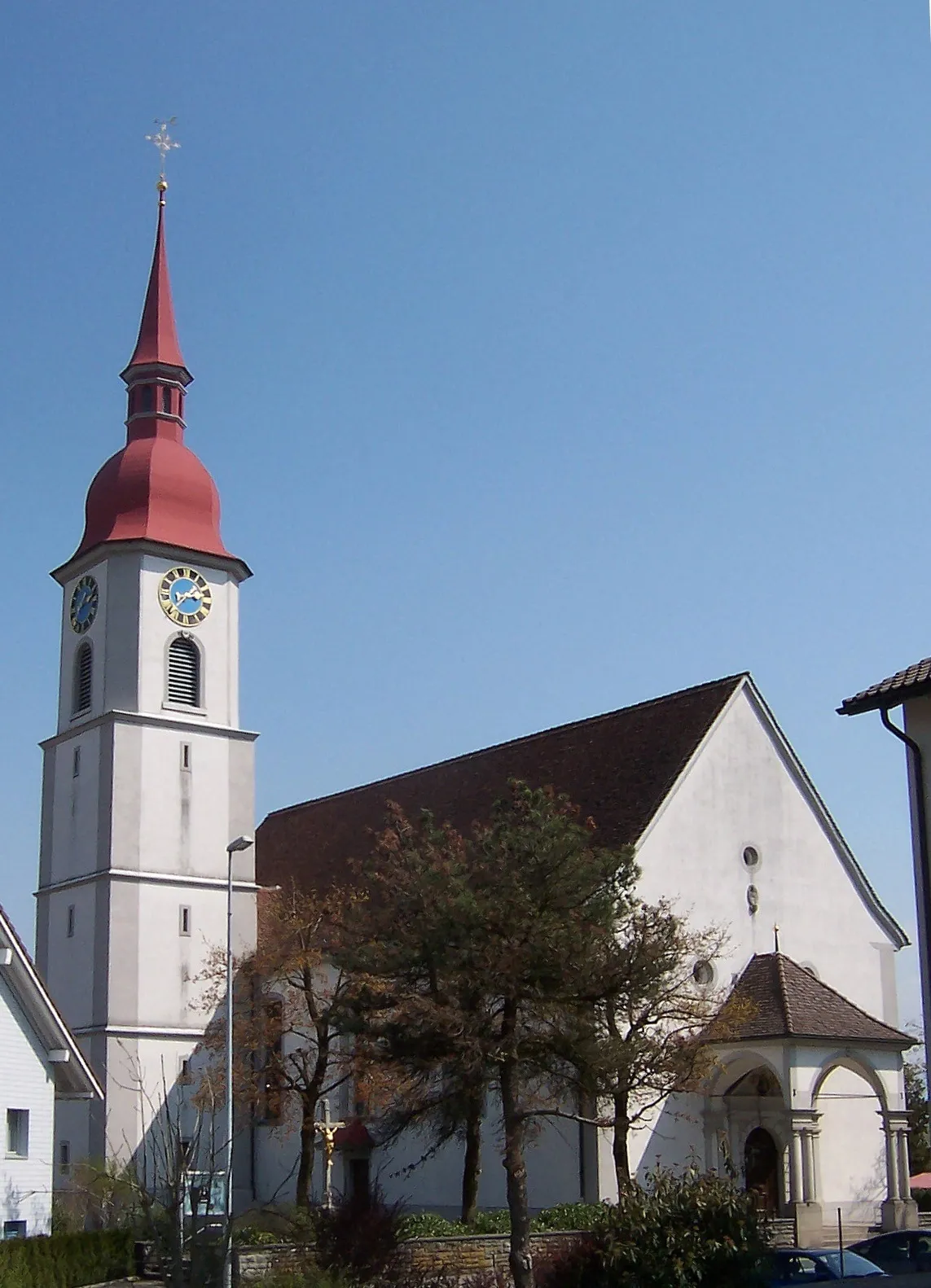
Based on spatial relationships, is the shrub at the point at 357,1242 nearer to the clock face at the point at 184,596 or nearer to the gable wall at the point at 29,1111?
the gable wall at the point at 29,1111

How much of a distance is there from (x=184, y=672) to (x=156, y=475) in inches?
231

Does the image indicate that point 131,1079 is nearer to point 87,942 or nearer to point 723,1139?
point 87,942

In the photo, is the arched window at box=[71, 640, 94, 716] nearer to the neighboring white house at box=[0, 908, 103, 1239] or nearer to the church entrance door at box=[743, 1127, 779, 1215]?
the neighboring white house at box=[0, 908, 103, 1239]

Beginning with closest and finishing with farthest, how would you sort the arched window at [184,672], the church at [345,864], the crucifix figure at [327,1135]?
the church at [345,864] → the crucifix figure at [327,1135] → the arched window at [184,672]

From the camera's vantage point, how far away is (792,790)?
44.2m

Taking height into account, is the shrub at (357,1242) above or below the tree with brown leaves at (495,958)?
below

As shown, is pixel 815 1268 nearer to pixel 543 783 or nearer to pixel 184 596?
pixel 543 783

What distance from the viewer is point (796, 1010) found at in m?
38.8

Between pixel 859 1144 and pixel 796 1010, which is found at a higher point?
pixel 796 1010

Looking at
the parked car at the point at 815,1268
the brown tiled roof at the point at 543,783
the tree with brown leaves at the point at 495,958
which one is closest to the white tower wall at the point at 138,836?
the brown tiled roof at the point at 543,783

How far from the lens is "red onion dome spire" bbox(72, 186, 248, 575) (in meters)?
49.3

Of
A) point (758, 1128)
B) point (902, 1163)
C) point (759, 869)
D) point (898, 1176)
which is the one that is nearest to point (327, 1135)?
point (758, 1128)

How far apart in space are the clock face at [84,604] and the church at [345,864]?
0.12 metres

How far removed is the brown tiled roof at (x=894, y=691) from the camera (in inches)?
882
